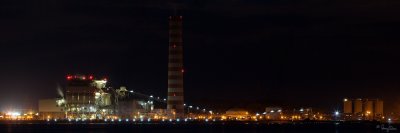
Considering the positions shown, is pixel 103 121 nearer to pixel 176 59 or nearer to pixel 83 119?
pixel 83 119

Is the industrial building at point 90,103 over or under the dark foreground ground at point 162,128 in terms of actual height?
over

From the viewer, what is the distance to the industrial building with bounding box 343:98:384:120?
150488 mm

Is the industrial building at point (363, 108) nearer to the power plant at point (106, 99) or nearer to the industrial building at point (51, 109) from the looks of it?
the power plant at point (106, 99)

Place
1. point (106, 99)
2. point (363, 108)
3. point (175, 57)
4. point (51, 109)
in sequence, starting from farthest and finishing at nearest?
point (363, 108)
point (106, 99)
point (51, 109)
point (175, 57)

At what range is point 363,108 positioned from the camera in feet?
501

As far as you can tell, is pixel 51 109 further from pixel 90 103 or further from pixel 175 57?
pixel 175 57

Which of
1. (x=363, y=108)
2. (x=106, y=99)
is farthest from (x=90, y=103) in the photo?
(x=363, y=108)

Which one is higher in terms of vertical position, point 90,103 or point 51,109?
point 90,103

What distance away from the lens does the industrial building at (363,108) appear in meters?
150

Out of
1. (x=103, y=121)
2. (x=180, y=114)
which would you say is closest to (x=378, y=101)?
(x=180, y=114)

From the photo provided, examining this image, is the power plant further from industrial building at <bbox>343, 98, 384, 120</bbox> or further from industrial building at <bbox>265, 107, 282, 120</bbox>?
industrial building at <bbox>343, 98, 384, 120</bbox>

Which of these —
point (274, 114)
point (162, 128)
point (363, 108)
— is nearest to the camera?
point (162, 128)

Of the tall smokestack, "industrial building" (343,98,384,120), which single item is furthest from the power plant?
"industrial building" (343,98,384,120)

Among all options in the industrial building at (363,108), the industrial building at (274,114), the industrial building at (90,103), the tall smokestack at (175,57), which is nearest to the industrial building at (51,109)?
the industrial building at (90,103)
